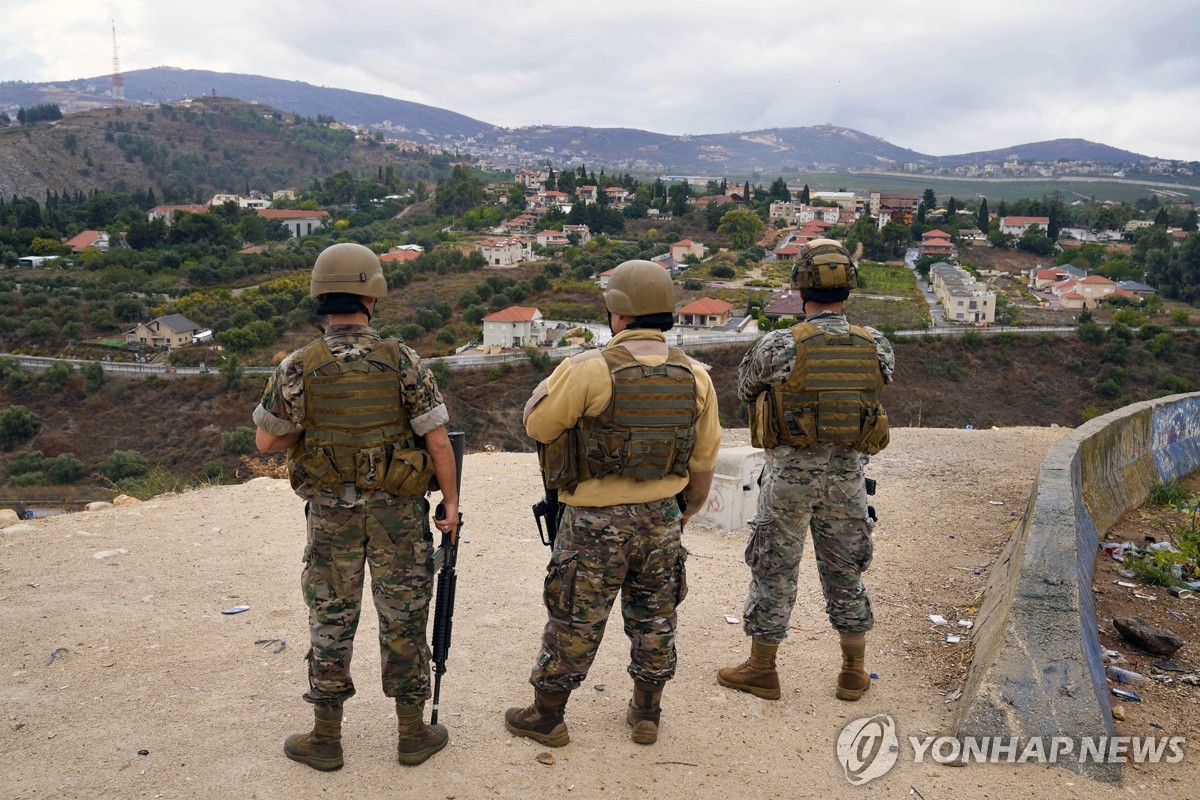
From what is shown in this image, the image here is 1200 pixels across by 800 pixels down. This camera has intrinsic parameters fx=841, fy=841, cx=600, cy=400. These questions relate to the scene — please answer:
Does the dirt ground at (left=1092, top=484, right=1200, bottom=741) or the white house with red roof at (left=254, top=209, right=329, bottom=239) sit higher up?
the white house with red roof at (left=254, top=209, right=329, bottom=239)

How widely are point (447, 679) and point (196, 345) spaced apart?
A: 43587 millimetres

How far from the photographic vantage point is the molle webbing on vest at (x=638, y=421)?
9.79ft

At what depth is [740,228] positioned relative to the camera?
71750 millimetres

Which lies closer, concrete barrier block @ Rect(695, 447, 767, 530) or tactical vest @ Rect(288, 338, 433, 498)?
tactical vest @ Rect(288, 338, 433, 498)

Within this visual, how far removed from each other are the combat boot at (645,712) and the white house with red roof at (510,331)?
3819 cm

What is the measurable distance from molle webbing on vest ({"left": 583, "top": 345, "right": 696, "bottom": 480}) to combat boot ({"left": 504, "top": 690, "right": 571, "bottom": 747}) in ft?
2.85

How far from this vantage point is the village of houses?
139 ft

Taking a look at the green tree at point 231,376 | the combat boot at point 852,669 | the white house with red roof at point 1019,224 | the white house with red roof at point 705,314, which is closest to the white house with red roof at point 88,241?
the green tree at point 231,376

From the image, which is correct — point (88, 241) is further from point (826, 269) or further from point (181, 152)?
point (181, 152)

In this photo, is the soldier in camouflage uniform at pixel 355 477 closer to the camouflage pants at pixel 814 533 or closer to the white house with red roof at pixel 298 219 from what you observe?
the camouflage pants at pixel 814 533

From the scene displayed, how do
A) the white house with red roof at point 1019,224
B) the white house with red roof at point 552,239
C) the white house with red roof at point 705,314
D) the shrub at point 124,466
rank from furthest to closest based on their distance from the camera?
the white house with red roof at point 1019,224 < the white house with red roof at point 552,239 < the white house with red roof at point 705,314 < the shrub at point 124,466

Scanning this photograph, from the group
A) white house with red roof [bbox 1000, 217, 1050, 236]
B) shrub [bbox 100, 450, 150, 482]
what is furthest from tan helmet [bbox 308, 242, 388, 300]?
white house with red roof [bbox 1000, 217, 1050, 236]

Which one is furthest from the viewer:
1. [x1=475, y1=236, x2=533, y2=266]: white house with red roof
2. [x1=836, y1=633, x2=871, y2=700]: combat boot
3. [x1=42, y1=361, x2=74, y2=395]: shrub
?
[x1=475, y1=236, x2=533, y2=266]: white house with red roof

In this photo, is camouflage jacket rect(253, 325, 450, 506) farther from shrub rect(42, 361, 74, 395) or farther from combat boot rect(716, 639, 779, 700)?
shrub rect(42, 361, 74, 395)
